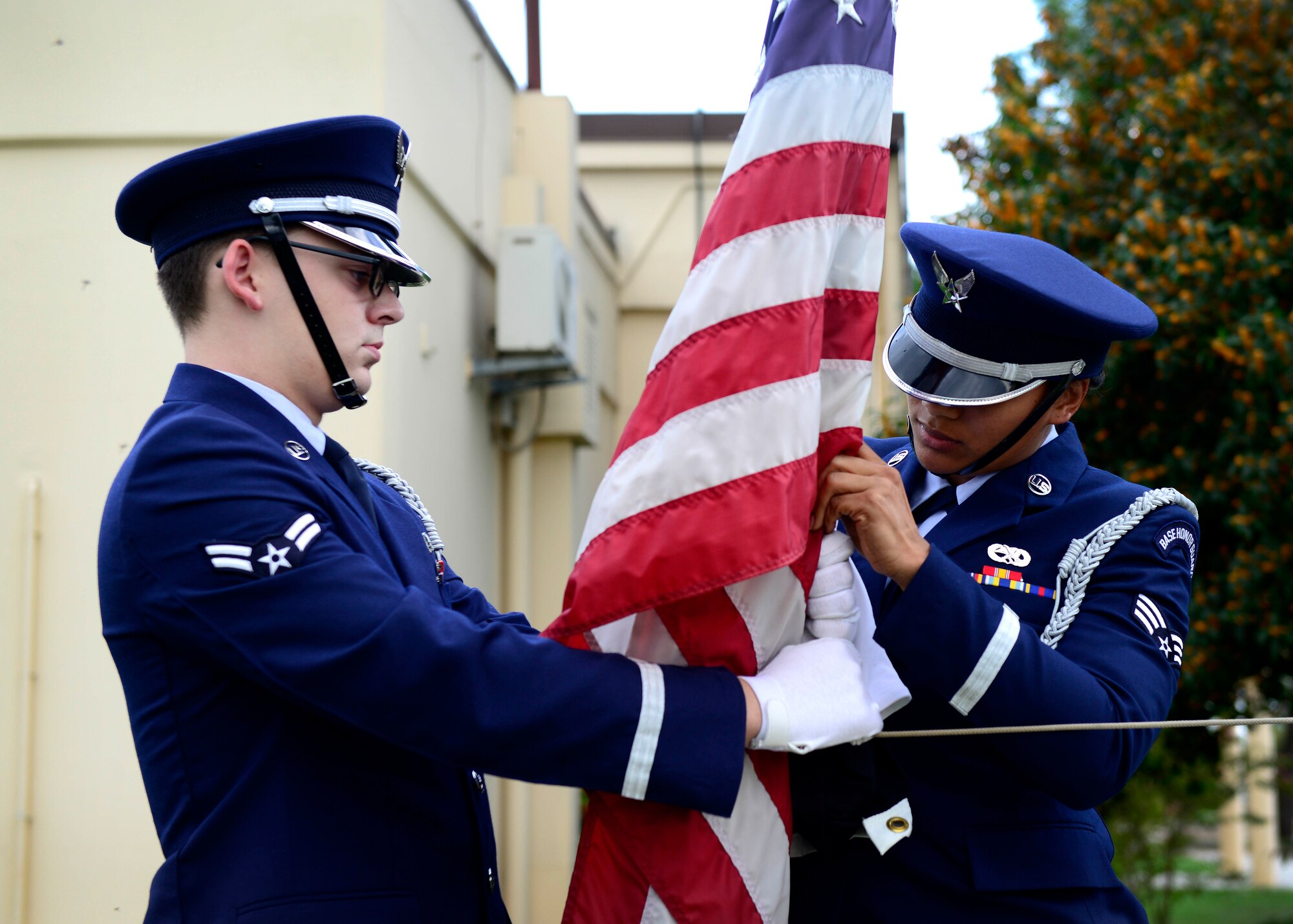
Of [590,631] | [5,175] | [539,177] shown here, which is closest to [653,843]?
[590,631]

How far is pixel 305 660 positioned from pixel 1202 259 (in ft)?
17.0

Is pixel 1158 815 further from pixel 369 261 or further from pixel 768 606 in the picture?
pixel 369 261

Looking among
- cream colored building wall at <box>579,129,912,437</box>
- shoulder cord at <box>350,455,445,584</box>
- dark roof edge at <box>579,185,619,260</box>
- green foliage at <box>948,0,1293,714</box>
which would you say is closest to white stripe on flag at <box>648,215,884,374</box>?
shoulder cord at <box>350,455,445,584</box>

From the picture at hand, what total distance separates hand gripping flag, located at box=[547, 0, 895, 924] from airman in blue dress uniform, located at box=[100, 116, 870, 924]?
102 millimetres

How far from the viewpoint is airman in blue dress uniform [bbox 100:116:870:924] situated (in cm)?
159

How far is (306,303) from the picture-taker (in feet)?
5.98

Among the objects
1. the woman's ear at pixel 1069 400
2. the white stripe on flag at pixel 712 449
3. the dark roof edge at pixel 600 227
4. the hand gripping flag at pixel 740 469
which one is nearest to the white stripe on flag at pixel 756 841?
the hand gripping flag at pixel 740 469

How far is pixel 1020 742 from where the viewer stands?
6.07ft

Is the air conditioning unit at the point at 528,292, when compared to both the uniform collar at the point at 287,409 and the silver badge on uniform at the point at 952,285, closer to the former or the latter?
the silver badge on uniform at the point at 952,285

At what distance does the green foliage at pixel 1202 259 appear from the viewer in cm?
550

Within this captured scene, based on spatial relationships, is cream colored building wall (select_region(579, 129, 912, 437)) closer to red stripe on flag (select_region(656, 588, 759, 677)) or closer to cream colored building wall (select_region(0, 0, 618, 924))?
cream colored building wall (select_region(0, 0, 618, 924))

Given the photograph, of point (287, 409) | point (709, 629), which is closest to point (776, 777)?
point (709, 629)

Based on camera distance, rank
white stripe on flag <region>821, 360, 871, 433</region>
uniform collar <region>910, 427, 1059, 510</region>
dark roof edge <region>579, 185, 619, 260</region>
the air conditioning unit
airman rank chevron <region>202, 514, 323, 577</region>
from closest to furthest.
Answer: airman rank chevron <region>202, 514, 323, 577</region> < white stripe on flag <region>821, 360, 871, 433</region> < uniform collar <region>910, 427, 1059, 510</region> < the air conditioning unit < dark roof edge <region>579, 185, 619, 260</region>

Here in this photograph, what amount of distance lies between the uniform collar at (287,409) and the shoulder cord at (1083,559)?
46.5 inches
